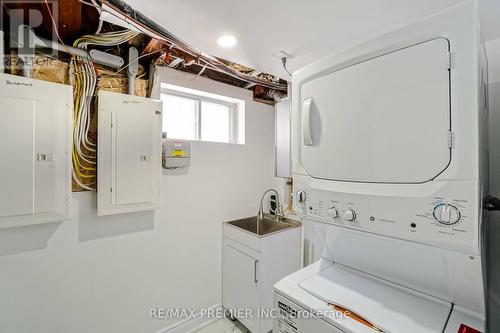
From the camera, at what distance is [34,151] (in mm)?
1363

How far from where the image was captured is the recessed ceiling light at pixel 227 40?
1524 mm

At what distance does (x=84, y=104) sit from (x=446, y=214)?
208cm

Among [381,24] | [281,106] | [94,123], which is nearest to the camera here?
[381,24]

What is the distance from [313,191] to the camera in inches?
41.7

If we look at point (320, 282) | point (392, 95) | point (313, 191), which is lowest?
point (320, 282)

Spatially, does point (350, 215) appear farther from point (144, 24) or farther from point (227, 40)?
point (144, 24)

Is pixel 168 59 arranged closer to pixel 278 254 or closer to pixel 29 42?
pixel 29 42

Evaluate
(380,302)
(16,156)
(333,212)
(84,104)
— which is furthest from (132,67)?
(380,302)

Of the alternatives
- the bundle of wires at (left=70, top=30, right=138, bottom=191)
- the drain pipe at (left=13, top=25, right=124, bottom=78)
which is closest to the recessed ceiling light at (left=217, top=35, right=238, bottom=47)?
the bundle of wires at (left=70, top=30, right=138, bottom=191)

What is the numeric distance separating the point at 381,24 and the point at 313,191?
1.09 meters

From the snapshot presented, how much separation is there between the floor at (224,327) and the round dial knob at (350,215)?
1.87 metres

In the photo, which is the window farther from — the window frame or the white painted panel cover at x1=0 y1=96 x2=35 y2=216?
the white painted panel cover at x1=0 y1=96 x2=35 y2=216

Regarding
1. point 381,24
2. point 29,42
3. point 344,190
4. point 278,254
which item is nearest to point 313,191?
point 344,190

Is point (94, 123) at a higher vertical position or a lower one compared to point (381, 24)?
lower
